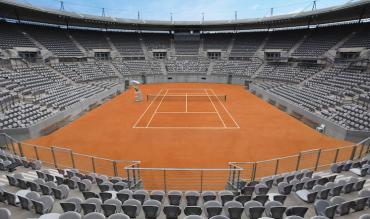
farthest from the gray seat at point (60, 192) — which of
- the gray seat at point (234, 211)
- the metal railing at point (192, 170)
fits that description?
the gray seat at point (234, 211)

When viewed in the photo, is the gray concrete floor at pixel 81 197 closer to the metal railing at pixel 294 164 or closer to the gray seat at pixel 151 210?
the gray seat at pixel 151 210

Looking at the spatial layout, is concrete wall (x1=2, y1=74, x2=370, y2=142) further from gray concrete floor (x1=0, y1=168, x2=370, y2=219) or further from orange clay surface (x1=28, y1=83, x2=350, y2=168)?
gray concrete floor (x1=0, y1=168, x2=370, y2=219)

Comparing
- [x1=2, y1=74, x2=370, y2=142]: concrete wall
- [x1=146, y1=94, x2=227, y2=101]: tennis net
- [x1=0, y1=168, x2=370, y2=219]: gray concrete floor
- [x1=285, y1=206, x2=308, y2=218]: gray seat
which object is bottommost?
[x1=146, y1=94, x2=227, y2=101]: tennis net

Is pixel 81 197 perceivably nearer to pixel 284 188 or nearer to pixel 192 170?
pixel 192 170

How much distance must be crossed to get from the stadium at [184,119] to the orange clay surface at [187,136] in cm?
15

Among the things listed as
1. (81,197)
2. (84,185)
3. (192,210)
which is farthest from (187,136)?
(192,210)

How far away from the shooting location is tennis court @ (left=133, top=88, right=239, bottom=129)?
21.4 m

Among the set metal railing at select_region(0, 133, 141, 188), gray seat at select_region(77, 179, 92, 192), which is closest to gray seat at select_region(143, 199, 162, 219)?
gray seat at select_region(77, 179, 92, 192)

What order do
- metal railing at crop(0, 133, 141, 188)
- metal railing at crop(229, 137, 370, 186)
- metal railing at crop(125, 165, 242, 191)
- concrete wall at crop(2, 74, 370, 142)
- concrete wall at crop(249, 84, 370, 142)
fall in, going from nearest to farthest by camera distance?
metal railing at crop(125, 165, 242, 191) < metal railing at crop(229, 137, 370, 186) < metal railing at crop(0, 133, 141, 188) < concrete wall at crop(249, 84, 370, 142) < concrete wall at crop(2, 74, 370, 142)

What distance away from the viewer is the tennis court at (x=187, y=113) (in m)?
21.4

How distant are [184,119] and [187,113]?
2.43 meters

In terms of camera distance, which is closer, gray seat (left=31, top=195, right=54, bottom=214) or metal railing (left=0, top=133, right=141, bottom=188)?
gray seat (left=31, top=195, right=54, bottom=214)

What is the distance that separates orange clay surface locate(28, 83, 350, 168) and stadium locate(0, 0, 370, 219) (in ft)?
0.50

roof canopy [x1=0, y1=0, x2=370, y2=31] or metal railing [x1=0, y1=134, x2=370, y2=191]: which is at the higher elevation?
roof canopy [x1=0, y1=0, x2=370, y2=31]
